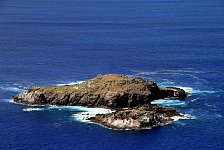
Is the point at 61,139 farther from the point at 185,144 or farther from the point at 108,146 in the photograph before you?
the point at 185,144

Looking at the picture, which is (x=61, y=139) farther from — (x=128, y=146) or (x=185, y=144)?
(x=185, y=144)

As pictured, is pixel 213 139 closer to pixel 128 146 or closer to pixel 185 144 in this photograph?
pixel 185 144

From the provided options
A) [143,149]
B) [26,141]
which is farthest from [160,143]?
[26,141]

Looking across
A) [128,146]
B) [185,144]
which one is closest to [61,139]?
[128,146]

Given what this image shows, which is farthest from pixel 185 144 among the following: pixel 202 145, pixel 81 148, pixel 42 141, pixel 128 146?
pixel 42 141

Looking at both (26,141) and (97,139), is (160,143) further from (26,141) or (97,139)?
(26,141)

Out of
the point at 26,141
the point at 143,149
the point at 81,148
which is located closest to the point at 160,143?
the point at 143,149
